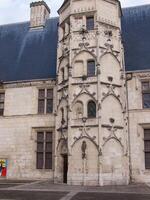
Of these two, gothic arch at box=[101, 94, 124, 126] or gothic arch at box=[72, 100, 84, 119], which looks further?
gothic arch at box=[72, 100, 84, 119]

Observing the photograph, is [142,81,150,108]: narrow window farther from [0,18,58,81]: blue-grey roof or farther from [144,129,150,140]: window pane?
[0,18,58,81]: blue-grey roof

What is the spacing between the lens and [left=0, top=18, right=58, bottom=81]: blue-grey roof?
18.7 metres

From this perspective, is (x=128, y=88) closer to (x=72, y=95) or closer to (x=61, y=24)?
(x=72, y=95)

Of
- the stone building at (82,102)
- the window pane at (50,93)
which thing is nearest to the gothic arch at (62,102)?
the stone building at (82,102)

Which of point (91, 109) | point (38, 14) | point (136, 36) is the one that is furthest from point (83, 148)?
point (38, 14)

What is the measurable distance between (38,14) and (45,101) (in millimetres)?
7908

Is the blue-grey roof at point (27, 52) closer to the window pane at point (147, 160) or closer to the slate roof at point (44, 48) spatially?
the slate roof at point (44, 48)

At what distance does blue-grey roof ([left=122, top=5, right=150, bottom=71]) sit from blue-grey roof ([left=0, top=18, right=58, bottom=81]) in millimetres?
4812

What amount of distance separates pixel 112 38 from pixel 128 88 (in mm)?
3010

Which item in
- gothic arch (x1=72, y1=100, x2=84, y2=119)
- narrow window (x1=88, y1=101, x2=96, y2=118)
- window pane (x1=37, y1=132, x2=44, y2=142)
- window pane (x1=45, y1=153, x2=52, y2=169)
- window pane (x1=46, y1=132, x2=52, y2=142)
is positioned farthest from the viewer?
window pane (x1=37, y1=132, x2=44, y2=142)

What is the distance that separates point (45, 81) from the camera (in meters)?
17.8

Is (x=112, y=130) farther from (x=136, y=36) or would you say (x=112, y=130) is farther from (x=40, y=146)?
(x=136, y=36)

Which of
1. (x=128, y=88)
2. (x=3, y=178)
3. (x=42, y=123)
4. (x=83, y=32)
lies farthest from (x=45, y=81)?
(x=3, y=178)

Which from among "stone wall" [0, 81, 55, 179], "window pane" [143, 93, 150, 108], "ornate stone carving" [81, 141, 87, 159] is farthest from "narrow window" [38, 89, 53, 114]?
"window pane" [143, 93, 150, 108]
